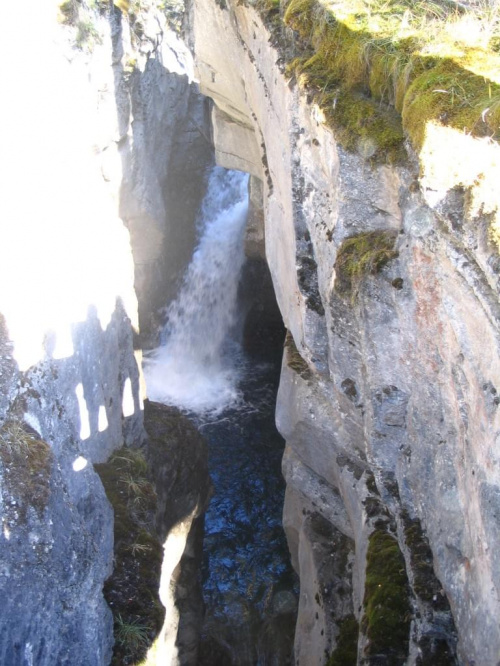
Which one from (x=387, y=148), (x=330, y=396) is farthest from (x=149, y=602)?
(x=387, y=148)

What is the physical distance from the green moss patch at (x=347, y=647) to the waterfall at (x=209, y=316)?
28.6ft

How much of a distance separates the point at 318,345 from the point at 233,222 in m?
12.3

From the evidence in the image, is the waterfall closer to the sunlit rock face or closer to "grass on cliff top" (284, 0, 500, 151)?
the sunlit rock face

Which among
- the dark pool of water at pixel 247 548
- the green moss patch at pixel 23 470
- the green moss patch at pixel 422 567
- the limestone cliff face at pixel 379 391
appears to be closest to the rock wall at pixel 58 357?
the green moss patch at pixel 23 470

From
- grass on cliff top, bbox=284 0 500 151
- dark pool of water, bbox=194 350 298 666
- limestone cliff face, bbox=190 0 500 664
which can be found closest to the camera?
limestone cliff face, bbox=190 0 500 664

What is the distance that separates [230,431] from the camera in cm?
1563

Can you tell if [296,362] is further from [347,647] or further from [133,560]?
[347,647]

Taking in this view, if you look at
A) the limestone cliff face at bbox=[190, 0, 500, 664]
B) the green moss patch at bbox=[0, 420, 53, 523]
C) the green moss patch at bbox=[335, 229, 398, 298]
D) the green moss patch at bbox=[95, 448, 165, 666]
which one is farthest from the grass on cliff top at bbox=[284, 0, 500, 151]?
the green moss patch at bbox=[95, 448, 165, 666]

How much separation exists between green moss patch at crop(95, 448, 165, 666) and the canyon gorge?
0.03 m

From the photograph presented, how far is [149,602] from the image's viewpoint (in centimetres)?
788

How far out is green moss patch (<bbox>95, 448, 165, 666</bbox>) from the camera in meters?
7.41

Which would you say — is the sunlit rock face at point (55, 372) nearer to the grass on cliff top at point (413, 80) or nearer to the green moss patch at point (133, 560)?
the green moss patch at point (133, 560)

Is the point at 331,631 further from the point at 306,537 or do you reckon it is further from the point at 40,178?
the point at 40,178

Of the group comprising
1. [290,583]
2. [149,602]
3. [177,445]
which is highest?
[177,445]
